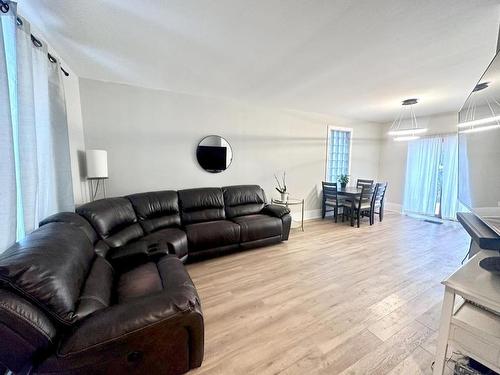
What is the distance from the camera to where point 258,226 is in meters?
3.32

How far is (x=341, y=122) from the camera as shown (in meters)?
5.41

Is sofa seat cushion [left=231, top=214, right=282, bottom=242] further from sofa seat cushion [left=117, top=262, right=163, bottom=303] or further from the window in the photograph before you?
the window

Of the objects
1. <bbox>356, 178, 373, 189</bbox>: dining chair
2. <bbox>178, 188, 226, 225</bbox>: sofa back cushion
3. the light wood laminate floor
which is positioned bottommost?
the light wood laminate floor

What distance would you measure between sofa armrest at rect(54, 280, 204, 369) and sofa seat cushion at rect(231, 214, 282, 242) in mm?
1882

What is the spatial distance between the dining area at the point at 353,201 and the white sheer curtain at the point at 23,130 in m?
4.80

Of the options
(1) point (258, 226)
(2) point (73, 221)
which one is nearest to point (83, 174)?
(2) point (73, 221)

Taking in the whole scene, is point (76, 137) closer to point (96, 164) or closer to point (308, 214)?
Result: point (96, 164)

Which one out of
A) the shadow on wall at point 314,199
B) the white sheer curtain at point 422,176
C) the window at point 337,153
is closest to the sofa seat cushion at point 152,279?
the shadow on wall at point 314,199

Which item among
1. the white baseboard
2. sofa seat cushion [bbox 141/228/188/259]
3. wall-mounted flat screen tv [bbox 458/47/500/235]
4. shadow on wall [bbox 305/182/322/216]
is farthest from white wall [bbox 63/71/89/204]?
shadow on wall [bbox 305/182/322/216]

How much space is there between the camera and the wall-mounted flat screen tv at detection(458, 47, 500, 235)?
4.52 feet

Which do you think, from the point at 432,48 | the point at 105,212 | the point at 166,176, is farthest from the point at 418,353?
the point at 166,176

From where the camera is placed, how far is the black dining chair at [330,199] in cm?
488

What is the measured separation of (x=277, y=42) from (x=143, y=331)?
94.0 inches

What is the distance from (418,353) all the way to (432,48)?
263cm
